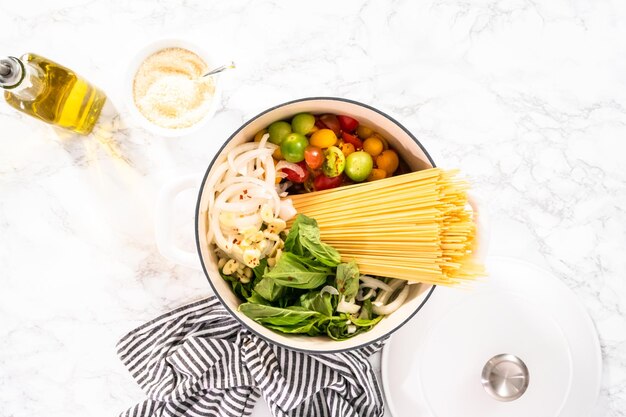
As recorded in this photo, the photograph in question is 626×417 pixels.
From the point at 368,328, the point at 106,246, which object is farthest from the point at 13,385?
the point at 368,328

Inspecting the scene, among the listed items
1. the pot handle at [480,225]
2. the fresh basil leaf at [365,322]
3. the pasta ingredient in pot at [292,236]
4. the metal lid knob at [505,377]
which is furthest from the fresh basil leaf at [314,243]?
the metal lid knob at [505,377]

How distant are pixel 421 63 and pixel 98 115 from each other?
25.5 inches

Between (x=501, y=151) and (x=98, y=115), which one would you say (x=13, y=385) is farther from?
(x=501, y=151)

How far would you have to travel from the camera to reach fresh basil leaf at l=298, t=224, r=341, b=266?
1018mm

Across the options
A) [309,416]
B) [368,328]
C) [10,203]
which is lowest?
[309,416]

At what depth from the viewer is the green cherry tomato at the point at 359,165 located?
43.1 inches

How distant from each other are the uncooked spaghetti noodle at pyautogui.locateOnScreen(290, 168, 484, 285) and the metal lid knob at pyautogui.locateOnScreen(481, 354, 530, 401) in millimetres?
292

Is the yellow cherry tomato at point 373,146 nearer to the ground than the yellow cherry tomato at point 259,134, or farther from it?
farther from it

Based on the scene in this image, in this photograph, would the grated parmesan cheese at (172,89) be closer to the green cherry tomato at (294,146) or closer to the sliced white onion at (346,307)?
the green cherry tomato at (294,146)

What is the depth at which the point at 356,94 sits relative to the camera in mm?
1257

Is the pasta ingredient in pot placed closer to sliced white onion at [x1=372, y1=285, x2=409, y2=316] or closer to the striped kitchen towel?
sliced white onion at [x1=372, y1=285, x2=409, y2=316]

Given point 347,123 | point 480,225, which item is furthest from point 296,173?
point 480,225

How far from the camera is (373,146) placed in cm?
111

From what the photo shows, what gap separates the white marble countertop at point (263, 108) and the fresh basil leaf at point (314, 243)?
321mm
